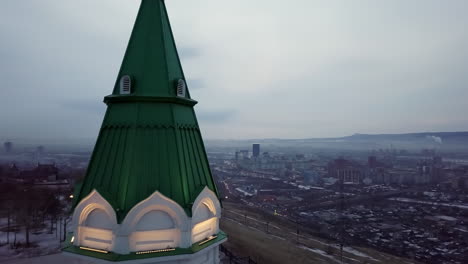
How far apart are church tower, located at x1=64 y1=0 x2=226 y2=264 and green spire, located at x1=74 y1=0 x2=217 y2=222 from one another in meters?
0.01

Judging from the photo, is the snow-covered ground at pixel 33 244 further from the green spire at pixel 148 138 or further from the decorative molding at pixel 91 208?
the green spire at pixel 148 138

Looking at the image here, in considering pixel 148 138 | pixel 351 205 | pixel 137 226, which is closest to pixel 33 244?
pixel 137 226

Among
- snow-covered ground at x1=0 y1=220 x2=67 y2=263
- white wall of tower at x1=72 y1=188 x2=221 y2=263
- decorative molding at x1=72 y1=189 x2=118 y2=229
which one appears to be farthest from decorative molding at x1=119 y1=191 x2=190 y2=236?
snow-covered ground at x1=0 y1=220 x2=67 y2=263

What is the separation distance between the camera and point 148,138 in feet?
14.2

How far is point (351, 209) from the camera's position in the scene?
219 ft

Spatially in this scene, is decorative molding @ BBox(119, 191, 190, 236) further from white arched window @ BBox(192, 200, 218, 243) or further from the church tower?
white arched window @ BBox(192, 200, 218, 243)

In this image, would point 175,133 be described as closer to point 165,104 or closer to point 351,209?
point 165,104

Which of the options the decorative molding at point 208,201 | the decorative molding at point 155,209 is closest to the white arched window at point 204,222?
the decorative molding at point 208,201

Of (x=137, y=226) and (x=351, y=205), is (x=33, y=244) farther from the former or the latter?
(x=351, y=205)

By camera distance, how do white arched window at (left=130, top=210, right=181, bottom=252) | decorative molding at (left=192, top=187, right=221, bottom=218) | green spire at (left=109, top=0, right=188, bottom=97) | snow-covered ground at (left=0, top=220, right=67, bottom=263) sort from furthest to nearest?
snow-covered ground at (left=0, top=220, right=67, bottom=263) → green spire at (left=109, top=0, right=188, bottom=97) → decorative molding at (left=192, top=187, right=221, bottom=218) → white arched window at (left=130, top=210, right=181, bottom=252)

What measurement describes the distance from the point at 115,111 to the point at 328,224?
55.5 meters

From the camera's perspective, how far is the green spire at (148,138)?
13.7ft

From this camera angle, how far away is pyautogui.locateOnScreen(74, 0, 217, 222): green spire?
419cm

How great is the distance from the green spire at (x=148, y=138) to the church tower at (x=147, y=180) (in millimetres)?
14
